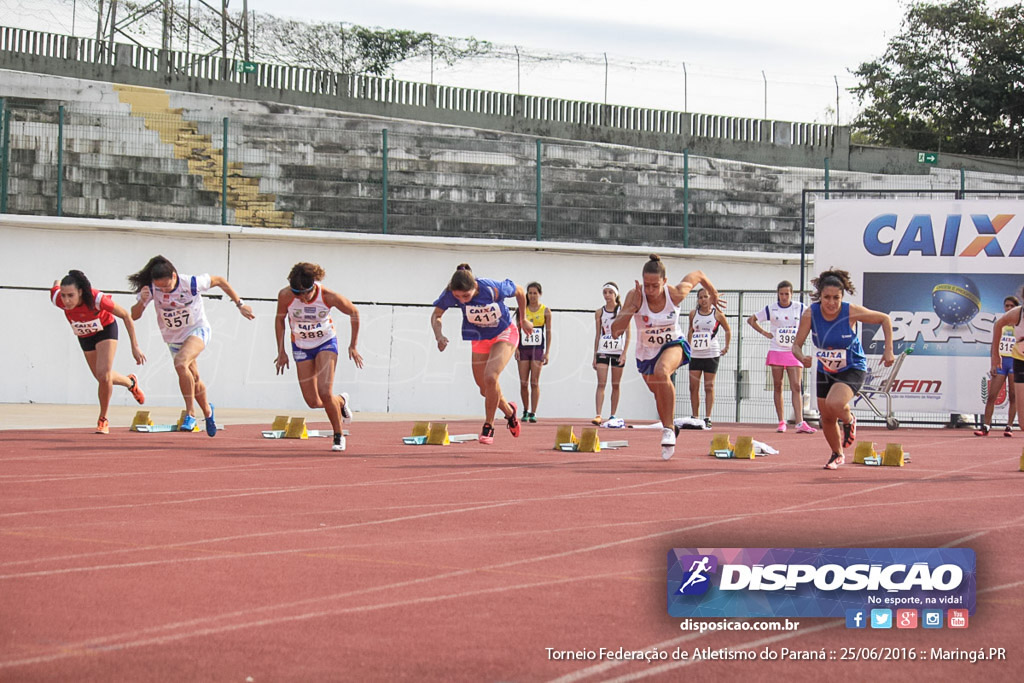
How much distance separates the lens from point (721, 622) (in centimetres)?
480

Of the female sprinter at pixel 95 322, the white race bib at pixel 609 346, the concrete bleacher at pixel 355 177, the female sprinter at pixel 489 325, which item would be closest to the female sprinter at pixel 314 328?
the female sprinter at pixel 489 325

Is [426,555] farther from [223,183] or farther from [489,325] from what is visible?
[223,183]

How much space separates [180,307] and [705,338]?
801 centimetres

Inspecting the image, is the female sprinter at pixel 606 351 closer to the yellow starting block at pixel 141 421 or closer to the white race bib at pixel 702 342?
the white race bib at pixel 702 342

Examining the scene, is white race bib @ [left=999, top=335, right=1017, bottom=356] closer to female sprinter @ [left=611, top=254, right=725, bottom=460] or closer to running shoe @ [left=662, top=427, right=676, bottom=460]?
female sprinter @ [left=611, top=254, right=725, bottom=460]

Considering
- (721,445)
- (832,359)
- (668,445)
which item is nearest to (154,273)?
(668,445)

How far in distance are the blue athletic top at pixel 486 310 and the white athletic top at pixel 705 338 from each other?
5.26 m

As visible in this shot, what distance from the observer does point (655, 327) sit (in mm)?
12477

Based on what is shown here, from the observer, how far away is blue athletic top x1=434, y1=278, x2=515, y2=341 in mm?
13344

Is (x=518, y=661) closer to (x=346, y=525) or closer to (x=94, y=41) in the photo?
(x=346, y=525)

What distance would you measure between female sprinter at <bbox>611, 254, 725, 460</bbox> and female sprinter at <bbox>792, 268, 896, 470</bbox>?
132 cm

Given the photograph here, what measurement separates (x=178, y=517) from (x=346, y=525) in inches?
43.7

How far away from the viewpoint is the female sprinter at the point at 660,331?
480 inches

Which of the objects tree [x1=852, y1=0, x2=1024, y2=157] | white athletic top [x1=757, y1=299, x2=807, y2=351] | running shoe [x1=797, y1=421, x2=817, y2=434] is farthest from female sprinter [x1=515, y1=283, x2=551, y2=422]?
tree [x1=852, y1=0, x2=1024, y2=157]
